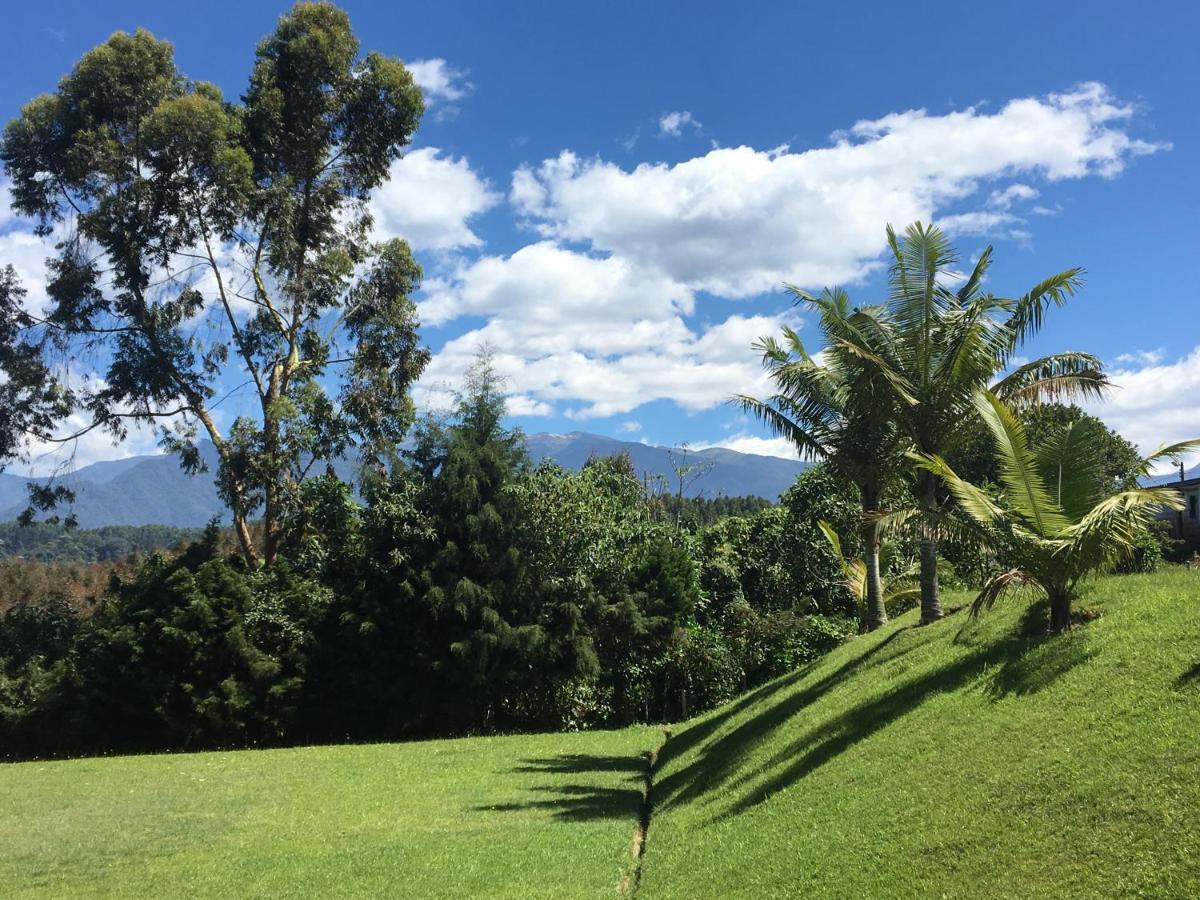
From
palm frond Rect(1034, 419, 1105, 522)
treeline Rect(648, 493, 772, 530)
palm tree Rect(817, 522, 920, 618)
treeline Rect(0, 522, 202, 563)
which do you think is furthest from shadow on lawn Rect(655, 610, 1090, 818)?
treeline Rect(0, 522, 202, 563)

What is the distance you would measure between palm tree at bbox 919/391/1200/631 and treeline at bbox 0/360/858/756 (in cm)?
1516

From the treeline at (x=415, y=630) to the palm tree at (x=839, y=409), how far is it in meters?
9.41

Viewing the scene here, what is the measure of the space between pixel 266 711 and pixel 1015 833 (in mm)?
20931

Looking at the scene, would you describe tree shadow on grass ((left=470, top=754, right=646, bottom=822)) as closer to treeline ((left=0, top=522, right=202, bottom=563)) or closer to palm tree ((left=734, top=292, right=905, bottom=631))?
palm tree ((left=734, top=292, right=905, bottom=631))

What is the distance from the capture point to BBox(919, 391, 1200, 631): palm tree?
8.02 metres

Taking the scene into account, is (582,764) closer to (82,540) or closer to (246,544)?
(246,544)

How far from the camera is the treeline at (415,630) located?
21.9 meters

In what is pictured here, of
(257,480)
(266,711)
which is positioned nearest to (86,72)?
(257,480)

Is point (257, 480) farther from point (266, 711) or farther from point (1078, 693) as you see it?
point (1078, 693)

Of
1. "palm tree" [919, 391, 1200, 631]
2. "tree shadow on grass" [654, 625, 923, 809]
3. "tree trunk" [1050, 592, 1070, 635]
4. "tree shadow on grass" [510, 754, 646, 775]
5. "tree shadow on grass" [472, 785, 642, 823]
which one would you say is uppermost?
"palm tree" [919, 391, 1200, 631]

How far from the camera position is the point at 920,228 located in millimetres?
12859

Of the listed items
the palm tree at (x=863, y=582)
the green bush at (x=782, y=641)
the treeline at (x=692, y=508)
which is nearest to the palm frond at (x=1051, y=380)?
the palm tree at (x=863, y=582)

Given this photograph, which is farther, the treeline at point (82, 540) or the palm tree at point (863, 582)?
the treeline at point (82, 540)

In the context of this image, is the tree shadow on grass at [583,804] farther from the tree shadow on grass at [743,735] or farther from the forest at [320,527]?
the forest at [320,527]
